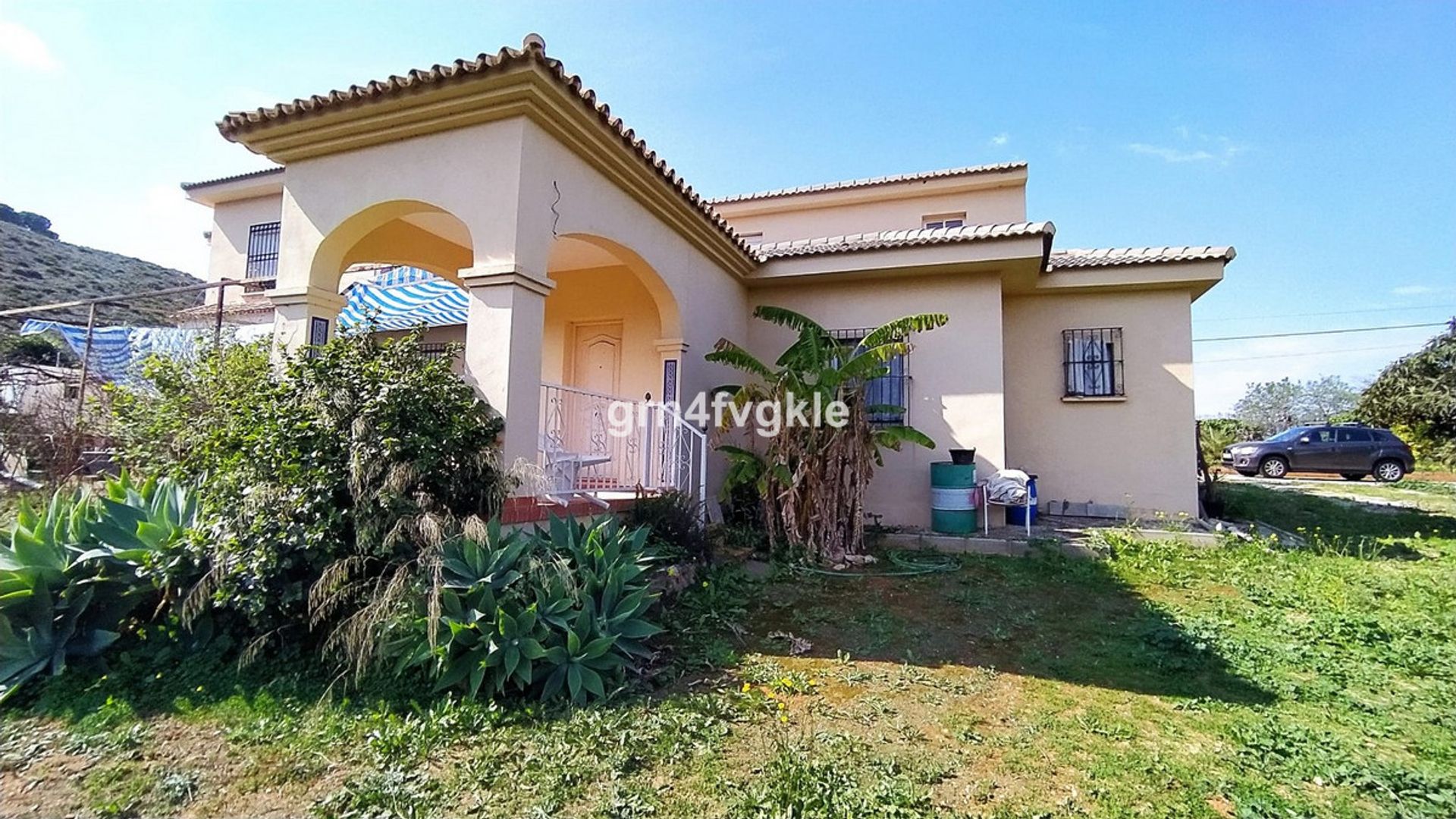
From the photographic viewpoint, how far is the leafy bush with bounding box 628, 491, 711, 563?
21.9 ft

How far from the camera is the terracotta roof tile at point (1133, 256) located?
974 cm

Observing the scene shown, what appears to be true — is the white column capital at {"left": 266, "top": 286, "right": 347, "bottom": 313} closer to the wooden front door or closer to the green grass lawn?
the green grass lawn

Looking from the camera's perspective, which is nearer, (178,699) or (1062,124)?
(178,699)

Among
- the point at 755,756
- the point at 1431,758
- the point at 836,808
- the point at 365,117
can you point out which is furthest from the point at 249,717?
the point at 1431,758

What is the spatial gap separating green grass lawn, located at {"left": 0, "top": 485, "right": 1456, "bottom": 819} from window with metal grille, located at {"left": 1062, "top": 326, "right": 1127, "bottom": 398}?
209 inches

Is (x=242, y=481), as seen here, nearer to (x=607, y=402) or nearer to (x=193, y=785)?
(x=193, y=785)

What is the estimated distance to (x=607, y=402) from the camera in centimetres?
805

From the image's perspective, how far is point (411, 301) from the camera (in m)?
11.7

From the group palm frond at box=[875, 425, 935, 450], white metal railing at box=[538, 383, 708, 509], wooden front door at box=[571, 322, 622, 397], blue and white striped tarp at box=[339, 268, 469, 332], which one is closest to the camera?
white metal railing at box=[538, 383, 708, 509]

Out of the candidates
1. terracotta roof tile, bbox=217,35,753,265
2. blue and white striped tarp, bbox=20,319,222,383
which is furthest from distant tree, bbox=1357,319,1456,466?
blue and white striped tarp, bbox=20,319,222,383

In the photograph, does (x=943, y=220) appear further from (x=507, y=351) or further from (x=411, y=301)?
(x=507, y=351)

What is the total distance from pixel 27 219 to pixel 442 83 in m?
53.6

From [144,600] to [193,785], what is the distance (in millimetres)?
2258

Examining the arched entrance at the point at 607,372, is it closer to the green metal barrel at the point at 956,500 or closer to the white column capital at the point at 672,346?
the white column capital at the point at 672,346
